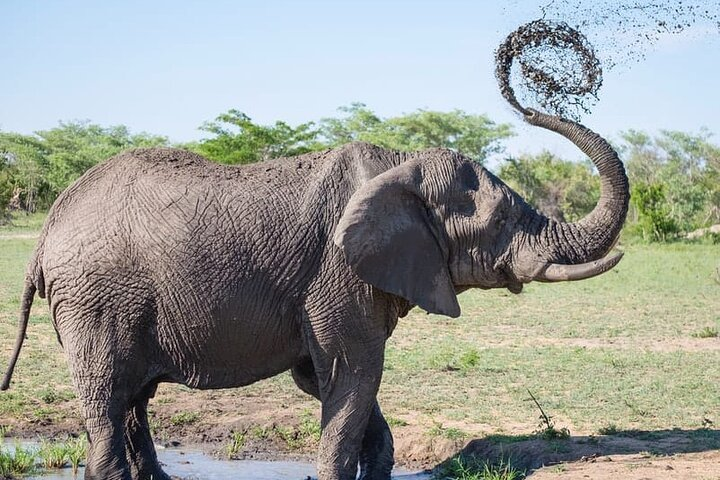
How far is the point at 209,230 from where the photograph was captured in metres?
→ 6.50

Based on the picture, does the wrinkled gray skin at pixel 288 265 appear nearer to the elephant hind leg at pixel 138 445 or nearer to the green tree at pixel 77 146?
the elephant hind leg at pixel 138 445

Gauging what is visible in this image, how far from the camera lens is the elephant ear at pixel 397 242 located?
20.6ft

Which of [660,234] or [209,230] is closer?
[209,230]

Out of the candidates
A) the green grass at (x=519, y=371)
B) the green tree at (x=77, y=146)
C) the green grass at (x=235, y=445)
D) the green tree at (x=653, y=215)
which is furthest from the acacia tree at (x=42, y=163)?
the green grass at (x=235, y=445)

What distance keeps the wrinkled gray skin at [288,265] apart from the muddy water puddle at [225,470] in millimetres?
1350

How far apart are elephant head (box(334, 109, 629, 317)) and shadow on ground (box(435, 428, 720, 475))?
172 cm

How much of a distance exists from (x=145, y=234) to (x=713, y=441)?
4.40 meters

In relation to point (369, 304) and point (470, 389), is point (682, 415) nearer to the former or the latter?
point (470, 389)

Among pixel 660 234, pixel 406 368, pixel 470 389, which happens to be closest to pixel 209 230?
pixel 470 389

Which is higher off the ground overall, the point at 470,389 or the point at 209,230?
the point at 209,230

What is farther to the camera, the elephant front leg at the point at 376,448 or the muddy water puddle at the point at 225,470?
the muddy water puddle at the point at 225,470

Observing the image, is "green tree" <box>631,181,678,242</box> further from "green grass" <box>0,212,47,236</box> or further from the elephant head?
the elephant head

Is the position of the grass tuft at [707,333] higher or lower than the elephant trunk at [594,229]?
lower

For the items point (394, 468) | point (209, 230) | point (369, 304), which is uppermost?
point (209, 230)
